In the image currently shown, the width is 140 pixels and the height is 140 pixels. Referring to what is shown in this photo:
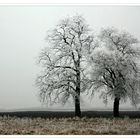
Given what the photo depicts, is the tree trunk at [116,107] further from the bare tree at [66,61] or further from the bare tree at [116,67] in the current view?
the bare tree at [66,61]

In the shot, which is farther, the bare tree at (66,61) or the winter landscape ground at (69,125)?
the bare tree at (66,61)

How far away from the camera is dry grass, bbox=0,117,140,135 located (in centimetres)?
514

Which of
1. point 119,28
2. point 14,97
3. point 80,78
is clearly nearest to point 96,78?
point 80,78

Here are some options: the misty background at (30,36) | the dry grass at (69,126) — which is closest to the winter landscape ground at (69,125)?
the dry grass at (69,126)

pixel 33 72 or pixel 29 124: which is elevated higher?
pixel 33 72

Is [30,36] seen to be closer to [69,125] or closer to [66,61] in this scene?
[66,61]

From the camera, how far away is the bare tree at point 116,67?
17.1ft

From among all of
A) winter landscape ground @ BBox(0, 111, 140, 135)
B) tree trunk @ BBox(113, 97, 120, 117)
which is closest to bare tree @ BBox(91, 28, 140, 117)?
tree trunk @ BBox(113, 97, 120, 117)

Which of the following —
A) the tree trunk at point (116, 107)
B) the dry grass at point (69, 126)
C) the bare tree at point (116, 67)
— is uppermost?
the bare tree at point (116, 67)

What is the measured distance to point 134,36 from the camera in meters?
5.23

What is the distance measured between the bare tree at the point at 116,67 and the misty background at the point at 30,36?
87 mm

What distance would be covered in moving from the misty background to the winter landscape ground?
5.0 inches
